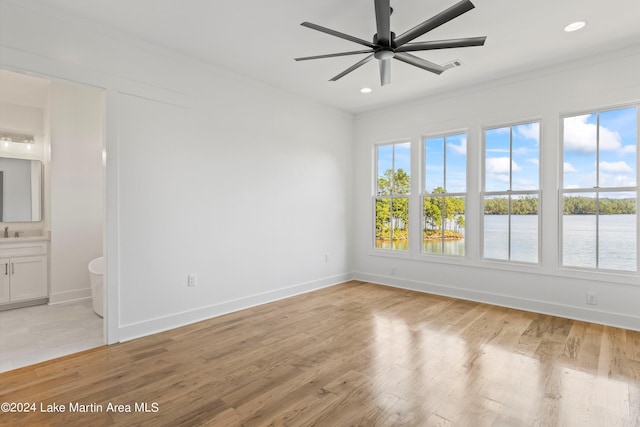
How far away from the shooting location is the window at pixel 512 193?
13.8 ft

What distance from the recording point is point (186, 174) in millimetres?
3697

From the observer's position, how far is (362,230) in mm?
5934

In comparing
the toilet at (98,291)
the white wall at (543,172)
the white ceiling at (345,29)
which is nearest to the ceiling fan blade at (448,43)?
the white ceiling at (345,29)

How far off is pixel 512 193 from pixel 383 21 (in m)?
3.10

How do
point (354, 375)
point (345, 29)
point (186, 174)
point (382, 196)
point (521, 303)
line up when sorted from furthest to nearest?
point (382, 196) < point (521, 303) < point (186, 174) < point (345, 29) < point (354, 375)

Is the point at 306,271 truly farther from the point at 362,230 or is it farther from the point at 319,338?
the point at 319,338

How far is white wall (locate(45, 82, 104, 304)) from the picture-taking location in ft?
14.5

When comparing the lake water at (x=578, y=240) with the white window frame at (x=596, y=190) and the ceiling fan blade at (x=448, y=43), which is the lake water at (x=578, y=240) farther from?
the ceiling fan blade at (x=448, y=43)

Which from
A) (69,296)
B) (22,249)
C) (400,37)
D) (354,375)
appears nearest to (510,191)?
(400,37)

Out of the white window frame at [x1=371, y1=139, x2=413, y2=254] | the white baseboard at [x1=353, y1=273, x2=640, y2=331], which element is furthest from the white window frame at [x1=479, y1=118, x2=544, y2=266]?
the white window frame at [x1=371, y1=139, x2=413, y2=254]

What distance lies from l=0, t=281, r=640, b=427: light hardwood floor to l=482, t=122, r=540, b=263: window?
0.99 m

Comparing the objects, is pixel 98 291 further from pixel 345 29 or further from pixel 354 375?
pixel 345 29

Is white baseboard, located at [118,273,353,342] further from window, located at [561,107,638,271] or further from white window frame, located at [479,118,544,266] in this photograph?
window, located at [561,107,638,271]

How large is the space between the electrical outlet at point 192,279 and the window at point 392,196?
3177 mm
